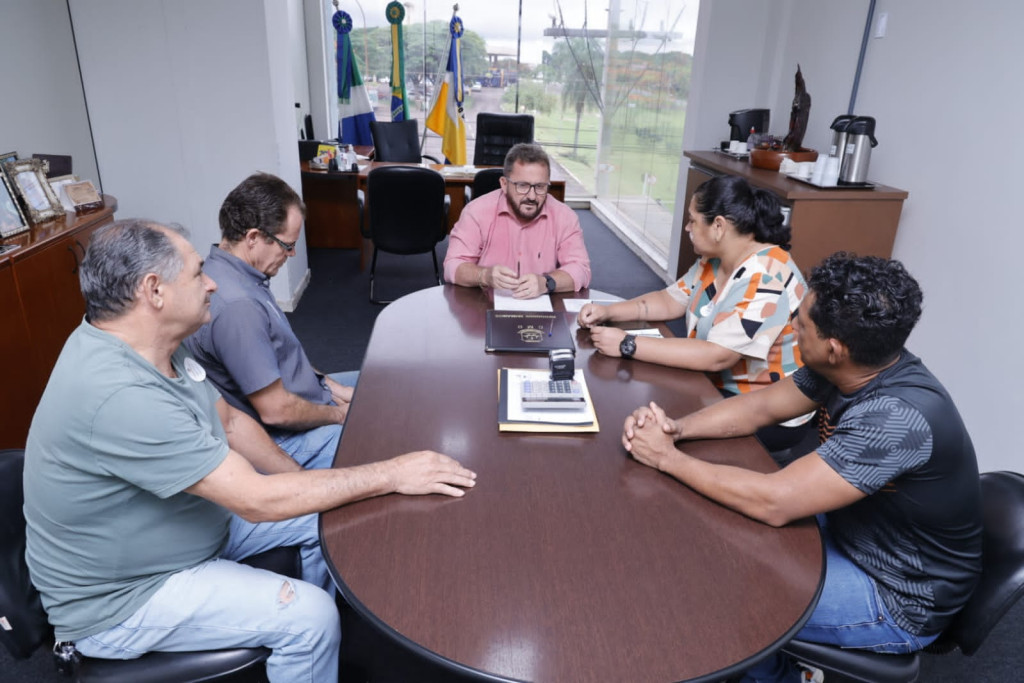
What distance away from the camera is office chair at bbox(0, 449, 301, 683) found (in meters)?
1.13

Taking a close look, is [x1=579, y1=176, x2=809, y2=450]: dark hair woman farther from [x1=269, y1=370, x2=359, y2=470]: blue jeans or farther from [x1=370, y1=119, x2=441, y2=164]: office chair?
[x1=370, y1=119, x2=441, y2=164]: office chair

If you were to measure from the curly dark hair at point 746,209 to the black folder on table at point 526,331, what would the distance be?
0.54m

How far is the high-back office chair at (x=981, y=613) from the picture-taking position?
119 cm

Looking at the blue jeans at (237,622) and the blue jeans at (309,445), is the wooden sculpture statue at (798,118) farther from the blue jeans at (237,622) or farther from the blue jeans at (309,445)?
the blue jeans at (237,622)

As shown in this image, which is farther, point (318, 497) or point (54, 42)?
point (54, 42)

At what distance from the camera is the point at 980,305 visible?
260 cm

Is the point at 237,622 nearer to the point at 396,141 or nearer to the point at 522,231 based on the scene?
the point at 522,231

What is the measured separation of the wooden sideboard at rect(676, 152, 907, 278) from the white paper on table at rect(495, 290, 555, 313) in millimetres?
1461

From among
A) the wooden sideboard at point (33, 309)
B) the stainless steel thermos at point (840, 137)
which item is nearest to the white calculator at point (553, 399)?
the wooden sideboard at point (33, 309)

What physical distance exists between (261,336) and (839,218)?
8.71 feet

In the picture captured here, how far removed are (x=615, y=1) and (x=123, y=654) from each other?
24.2 feet

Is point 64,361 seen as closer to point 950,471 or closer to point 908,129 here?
point 950,471

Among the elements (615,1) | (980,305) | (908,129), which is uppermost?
(615,1)

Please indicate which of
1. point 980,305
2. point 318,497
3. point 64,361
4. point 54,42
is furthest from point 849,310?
point 54,42
